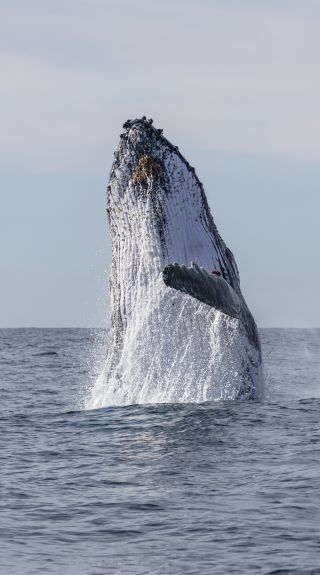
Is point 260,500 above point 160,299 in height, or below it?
below

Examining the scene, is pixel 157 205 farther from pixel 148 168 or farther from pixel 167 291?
pixel 167 291

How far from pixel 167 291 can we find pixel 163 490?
5.96 meters

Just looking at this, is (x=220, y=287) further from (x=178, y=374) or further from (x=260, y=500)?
(x=260, y=500)

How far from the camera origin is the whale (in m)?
16.7

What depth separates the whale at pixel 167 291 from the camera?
1670 cm

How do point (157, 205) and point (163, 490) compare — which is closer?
point (163, 490)

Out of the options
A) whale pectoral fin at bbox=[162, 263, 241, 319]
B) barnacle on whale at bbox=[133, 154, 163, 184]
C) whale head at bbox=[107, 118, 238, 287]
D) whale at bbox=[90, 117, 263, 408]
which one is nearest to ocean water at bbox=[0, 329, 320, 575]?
whale at bbox=[90, 117, 263, 408]

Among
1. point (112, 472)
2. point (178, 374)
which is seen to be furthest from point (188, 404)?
point (112, 472)

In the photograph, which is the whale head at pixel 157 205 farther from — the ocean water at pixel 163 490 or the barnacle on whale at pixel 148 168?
the ocean water at pixel 163 490

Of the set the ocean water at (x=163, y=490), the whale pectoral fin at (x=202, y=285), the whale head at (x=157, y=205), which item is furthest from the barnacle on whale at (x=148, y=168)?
the ocean water at (x=163, y=490)

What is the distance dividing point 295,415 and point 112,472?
577 centimetres

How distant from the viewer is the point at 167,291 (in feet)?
55.1

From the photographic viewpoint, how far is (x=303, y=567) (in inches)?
334

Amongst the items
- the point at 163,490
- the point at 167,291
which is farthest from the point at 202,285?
the point at 163,490
